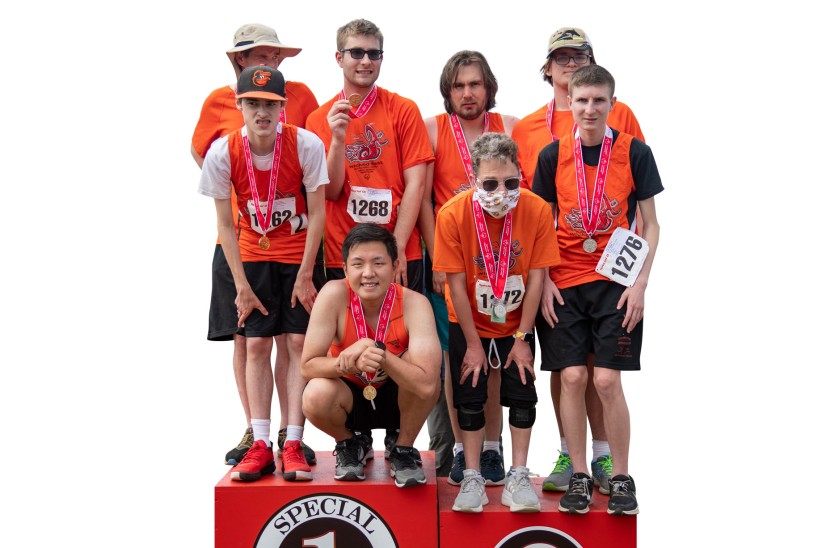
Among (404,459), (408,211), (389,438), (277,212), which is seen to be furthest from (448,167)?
(404,459)

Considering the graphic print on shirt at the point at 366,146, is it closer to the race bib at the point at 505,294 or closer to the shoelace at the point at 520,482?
the race bib at the point at 505,294

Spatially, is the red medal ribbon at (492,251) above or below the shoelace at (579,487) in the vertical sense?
above

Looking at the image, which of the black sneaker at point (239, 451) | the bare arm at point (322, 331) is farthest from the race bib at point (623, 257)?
the black sneaker at point (239, 451)

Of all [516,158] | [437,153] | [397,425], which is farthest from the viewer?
[437,153]

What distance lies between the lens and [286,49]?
264 inches

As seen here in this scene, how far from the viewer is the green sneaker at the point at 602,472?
20.3 feet

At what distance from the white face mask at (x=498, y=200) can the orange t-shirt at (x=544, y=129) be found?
0.63 meters

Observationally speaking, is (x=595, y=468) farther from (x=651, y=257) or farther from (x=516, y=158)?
(x=516, y=158)

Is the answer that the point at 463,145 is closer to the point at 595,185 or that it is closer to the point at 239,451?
the point at 595,185

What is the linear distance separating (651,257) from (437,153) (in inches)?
56.2

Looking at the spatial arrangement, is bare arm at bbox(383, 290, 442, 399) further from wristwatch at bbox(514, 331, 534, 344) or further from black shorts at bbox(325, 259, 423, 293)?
black shorts at bbox(325, 259, 423, 293)

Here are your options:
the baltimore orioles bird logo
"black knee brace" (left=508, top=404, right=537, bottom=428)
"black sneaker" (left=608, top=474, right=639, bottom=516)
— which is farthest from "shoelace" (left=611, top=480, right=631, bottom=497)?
the baltimore orioles bird logo

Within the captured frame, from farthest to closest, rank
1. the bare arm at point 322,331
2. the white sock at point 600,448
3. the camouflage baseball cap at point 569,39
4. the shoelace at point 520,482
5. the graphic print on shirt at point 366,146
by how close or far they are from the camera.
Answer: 1. the camouflage baseball cap at point 569,39
2. the graphic print on shirt at point 366,146
3. the white sock at point 600,448
4. the shoelace at point 520,482
5. the bare arm at point 322,331

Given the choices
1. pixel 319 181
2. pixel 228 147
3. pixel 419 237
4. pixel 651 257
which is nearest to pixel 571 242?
pixel 651 257
